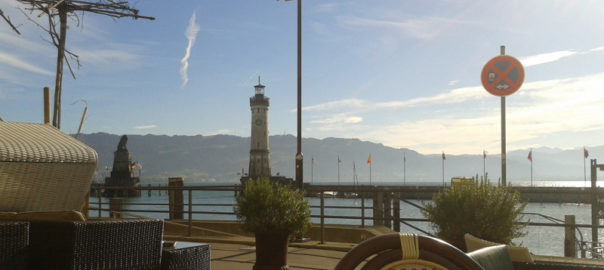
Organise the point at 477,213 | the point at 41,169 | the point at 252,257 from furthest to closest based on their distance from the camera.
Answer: the point at 252,257, the point at 477,213, the point at 41,169

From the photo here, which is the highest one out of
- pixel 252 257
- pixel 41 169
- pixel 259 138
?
pixel 259 138

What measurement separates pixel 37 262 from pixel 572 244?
360 inches

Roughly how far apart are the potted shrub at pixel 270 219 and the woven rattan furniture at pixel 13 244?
392 centimetres

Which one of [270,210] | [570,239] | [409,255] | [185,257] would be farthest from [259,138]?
[409,255]

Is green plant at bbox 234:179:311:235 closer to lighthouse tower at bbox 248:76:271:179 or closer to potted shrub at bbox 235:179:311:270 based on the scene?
potted shrub at bbox 235:179:311:270

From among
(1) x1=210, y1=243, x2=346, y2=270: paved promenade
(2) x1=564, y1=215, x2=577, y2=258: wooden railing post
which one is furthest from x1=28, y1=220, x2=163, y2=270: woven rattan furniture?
(2) x1=564, y1=215, x2=577, y2=258: wooden railing post

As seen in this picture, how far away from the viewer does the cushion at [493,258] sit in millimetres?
2217

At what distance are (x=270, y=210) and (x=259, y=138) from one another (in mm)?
84181

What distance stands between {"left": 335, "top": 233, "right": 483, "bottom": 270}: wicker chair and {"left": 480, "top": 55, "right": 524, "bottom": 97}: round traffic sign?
7635 millimetres

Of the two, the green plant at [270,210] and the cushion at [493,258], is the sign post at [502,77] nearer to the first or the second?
the green plant at [270,210]

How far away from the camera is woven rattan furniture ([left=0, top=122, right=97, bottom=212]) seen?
3318mm

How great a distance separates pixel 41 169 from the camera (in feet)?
11.3

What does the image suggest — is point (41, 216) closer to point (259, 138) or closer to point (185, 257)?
point (185, 257)

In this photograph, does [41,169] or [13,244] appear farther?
[41,169]
